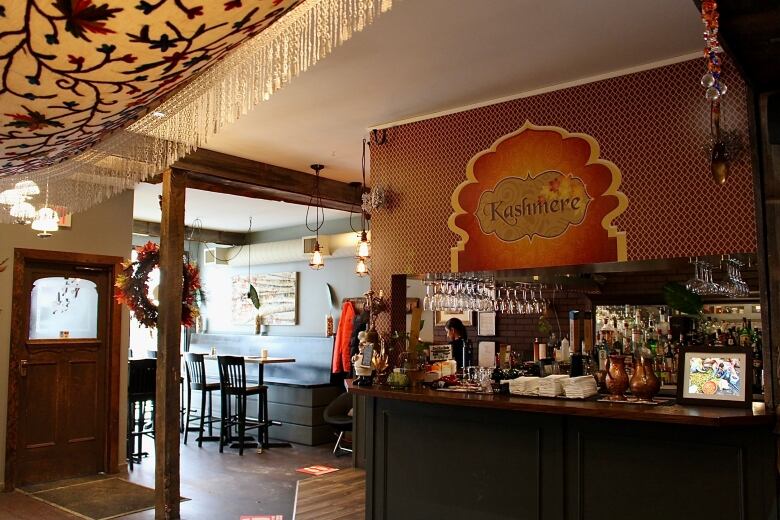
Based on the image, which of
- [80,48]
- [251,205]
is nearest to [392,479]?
[80,48]

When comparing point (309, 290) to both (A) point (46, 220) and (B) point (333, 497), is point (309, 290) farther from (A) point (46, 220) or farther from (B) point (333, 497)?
(A) point (46, 220)

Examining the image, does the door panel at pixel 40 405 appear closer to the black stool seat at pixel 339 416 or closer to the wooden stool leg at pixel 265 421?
the wooden stool leg at pixel 265 421

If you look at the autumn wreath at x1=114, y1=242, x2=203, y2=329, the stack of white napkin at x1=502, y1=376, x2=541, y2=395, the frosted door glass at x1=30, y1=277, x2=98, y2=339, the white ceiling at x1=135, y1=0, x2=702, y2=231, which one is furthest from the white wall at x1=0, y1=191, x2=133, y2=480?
the stack of white napkin at x1=502, y1=376, x2=541, y2=395

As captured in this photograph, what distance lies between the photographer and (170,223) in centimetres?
557

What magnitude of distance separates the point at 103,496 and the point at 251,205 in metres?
4.22

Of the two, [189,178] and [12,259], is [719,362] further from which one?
[12,259]

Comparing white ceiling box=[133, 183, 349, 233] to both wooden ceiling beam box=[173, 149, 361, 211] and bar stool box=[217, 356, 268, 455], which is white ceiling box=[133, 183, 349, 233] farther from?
bar stool box=[217, 356, 268, 455]

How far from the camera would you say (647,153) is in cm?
397

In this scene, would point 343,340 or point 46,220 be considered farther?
point 343,340

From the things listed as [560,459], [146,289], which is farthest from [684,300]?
[146,289]

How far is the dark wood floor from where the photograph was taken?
16.3 ft

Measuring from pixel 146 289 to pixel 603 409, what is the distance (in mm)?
4166

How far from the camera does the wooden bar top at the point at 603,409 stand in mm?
3142

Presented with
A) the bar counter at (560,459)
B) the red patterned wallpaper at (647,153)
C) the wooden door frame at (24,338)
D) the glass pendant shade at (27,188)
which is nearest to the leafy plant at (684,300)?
the red patterned wallpaper at (647,153)
